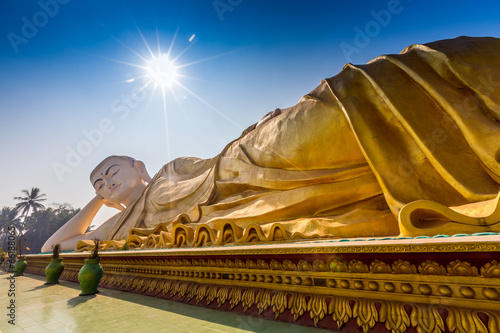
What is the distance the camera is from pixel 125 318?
2.22m

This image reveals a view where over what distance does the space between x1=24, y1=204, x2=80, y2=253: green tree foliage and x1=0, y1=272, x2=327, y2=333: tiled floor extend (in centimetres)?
3080

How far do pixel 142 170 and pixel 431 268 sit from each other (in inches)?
349

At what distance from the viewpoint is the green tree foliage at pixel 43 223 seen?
91.0ft

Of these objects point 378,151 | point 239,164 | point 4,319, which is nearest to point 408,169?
point 378,151

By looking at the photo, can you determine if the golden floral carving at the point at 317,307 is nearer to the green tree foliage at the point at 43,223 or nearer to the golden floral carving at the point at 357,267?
the golden floral carving at the point at 357,267

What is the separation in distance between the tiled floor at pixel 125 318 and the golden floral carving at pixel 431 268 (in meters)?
0.72

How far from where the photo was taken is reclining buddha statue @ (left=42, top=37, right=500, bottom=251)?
7.54 feet

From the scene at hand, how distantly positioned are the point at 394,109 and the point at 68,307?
4.02 meters

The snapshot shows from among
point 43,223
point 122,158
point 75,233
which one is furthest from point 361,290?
point 43,223

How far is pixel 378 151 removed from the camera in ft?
9.41

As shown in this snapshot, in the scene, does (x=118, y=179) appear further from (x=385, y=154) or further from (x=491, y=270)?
(x=491, y=270)

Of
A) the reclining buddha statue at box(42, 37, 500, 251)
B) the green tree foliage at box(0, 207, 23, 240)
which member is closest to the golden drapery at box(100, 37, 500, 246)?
the reclining buddha statue at box(42, 37, 500, 251)

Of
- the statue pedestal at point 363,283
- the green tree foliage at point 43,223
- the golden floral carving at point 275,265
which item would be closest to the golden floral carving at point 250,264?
the statue pedestal at point 363,283

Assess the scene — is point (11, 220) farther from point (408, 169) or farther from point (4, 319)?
point (408, 169)
